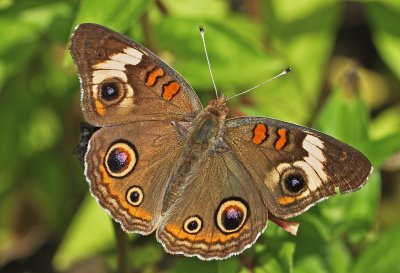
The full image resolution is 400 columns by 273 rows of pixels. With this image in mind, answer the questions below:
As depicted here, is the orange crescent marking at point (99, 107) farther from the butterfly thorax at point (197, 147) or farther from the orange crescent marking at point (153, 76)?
the butterfly thorax at point (197, 147)

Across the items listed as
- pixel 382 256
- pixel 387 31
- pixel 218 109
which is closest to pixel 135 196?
pixel 218 109

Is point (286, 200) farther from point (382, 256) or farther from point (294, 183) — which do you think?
point (382, 256)

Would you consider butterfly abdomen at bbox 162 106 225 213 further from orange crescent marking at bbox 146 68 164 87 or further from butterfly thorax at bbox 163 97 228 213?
orange crescent marking at bbox 146 68 164 87

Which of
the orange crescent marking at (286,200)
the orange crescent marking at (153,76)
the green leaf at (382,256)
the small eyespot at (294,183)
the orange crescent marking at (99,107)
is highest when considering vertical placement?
the orange crescent marking at (153,76)

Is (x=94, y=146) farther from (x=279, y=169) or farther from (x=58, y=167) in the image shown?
(x=58, y=167)

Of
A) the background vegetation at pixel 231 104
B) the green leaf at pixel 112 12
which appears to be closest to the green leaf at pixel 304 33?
the background vegetation at pixel 231 104

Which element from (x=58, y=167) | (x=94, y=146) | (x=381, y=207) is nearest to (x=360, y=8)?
(x=381, y=207)
